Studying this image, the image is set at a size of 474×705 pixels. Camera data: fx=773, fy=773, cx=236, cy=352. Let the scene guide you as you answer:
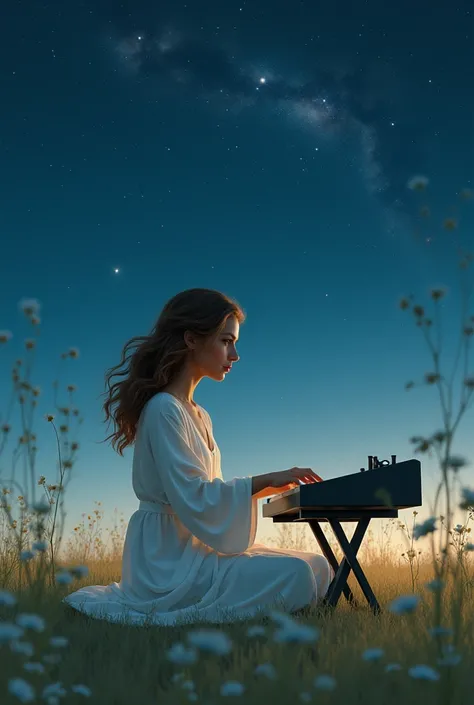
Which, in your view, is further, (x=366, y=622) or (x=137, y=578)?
(x=137, y=578)

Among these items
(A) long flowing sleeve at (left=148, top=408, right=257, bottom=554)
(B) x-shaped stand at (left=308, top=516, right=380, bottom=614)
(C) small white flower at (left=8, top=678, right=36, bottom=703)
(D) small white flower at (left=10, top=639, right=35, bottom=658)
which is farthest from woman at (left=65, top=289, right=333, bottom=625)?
(C) small white flower at (left=8, top=678, right=36, bottom=703)

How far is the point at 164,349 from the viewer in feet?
13.7

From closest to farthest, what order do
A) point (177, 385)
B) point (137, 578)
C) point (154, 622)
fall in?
point (154, 622), point (137, 578), point (177, 385)

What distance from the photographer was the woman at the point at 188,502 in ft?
12.1

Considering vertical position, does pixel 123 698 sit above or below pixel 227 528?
below

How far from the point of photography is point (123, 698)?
2.10 meters

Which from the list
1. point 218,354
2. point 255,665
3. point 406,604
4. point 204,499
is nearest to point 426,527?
point 406,604

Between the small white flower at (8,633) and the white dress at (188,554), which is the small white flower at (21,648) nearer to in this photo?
the small white flower at (8,633)

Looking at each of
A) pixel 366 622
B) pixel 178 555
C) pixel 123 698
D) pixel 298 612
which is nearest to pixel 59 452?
pixel 178 555

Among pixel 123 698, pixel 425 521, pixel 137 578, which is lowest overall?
pixel 123 698

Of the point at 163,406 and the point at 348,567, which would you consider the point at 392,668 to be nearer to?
the point at 348,567

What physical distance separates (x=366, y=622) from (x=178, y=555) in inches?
42.1

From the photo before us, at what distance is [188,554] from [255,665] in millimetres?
1498

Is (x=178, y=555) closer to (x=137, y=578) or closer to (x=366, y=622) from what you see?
(x=137, y=578)
